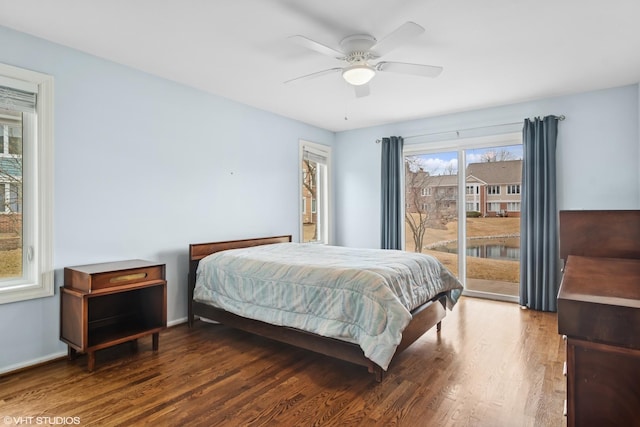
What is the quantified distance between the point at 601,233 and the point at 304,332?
2040 mm

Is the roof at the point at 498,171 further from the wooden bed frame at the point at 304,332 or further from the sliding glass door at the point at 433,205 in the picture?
the wooden bed frame at the point at 304,332

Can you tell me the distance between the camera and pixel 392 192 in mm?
5309

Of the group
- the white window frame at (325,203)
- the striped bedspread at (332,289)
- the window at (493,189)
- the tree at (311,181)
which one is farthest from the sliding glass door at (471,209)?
the striped bedspread at (332,289)

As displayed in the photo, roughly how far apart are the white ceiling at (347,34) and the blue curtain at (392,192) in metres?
1.31

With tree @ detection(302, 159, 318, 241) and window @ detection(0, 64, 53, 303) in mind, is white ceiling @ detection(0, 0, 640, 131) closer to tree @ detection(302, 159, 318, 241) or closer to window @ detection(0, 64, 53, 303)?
window @ detection(0, 64, 53, 303)

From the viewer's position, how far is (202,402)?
2.20 meters

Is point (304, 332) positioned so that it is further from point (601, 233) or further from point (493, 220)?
point (493, 220)

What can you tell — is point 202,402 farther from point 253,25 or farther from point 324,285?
point 253,25

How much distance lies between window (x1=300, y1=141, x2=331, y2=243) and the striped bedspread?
1.89 m

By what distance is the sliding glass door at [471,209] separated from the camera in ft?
15.0

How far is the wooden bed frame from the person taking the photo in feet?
8.25

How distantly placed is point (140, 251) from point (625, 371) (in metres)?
3.55

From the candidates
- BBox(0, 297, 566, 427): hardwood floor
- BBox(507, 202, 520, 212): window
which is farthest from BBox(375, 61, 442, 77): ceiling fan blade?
BBox(507, 202, 520, 212): window

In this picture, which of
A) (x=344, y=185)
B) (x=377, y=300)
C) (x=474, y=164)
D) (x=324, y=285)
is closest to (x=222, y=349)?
(x=324, y=285)
